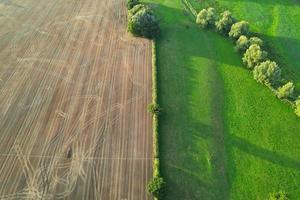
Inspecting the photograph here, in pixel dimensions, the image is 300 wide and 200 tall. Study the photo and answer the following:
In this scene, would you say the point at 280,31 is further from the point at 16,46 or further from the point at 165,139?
the point at 16,46

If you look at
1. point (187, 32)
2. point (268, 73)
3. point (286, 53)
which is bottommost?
point (187, 32)

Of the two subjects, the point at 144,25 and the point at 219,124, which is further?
the point at 144,25

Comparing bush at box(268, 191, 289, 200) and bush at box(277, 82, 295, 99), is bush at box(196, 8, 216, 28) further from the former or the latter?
bush at box(268, 191, 289, 200)

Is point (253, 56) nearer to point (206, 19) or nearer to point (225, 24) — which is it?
point (225, 24)

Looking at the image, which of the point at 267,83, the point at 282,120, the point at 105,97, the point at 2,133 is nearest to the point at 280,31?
the point at 267,83

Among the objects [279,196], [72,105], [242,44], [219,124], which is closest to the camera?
[279,196]

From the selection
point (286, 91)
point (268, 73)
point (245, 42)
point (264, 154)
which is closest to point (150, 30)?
point (245, 42)

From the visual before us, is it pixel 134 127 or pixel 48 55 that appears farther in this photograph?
pixel 48 55

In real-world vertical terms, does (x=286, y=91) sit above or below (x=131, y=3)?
below
